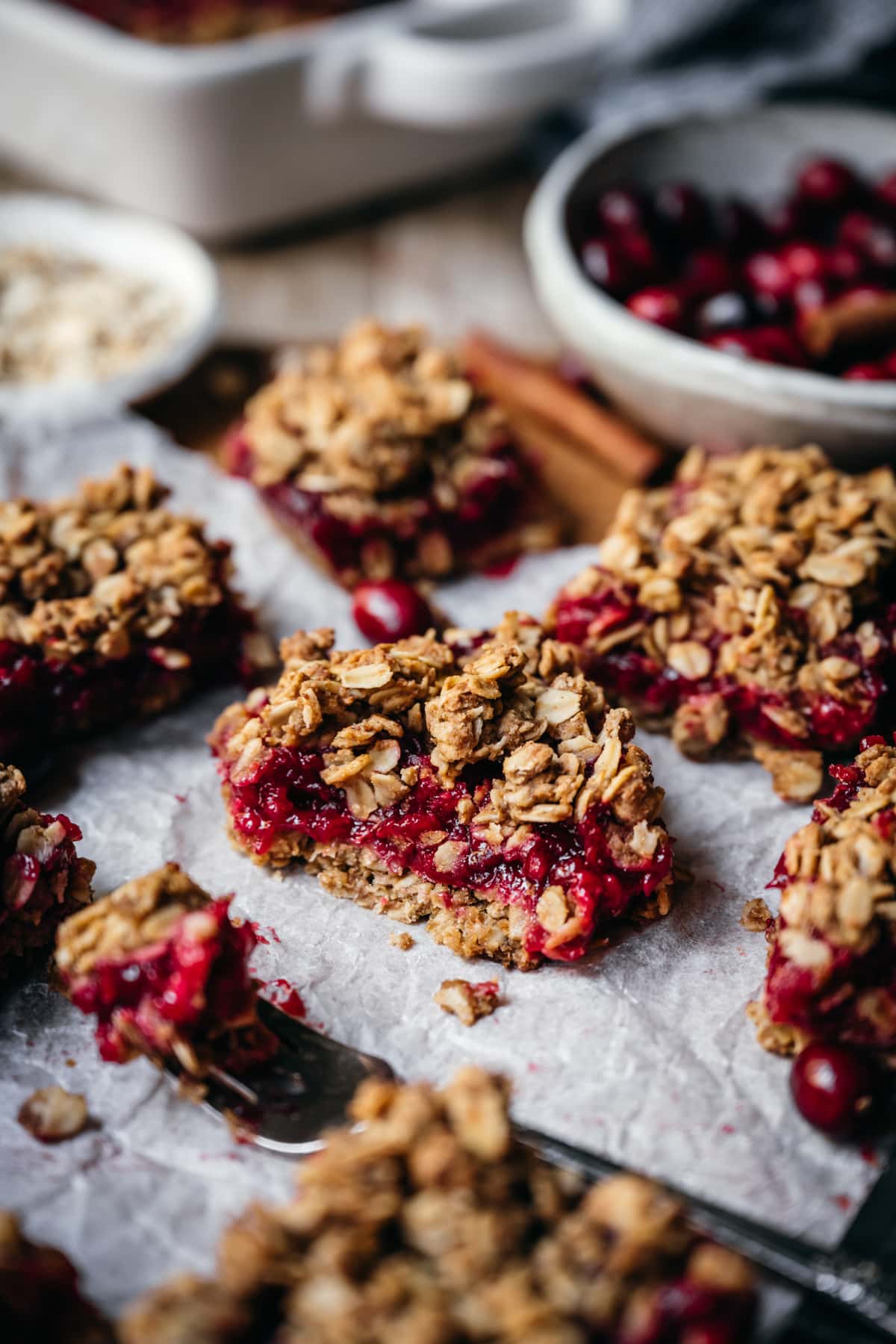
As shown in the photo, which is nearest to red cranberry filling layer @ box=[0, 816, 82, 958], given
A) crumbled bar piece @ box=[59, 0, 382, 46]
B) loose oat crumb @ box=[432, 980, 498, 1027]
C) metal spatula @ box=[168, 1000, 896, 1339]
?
metal spatula @ box=[168, 1000, 896, 1339]

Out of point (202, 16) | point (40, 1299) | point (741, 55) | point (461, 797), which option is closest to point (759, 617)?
point (461, 797)

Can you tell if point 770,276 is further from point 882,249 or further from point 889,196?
point 889,196

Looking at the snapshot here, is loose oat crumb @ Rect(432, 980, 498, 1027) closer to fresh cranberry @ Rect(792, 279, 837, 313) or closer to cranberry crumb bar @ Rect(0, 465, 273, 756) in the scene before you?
cranberry crumb bar @ Rect(0, 465, 273, 756)

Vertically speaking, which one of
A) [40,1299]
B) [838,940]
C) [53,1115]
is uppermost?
[838,940]

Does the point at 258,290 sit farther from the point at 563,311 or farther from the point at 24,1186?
the point at 24,1186

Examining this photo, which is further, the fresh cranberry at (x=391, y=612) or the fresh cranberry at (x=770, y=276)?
the fresh cranberry at (x=770, y=276)

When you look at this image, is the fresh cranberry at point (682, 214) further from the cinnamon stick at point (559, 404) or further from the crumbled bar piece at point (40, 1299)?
the crumbled bar piece at point (40, 1299)

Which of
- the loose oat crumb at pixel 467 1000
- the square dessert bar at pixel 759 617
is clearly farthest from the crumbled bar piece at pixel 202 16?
the loose oat crumb at pixel 467 1000
